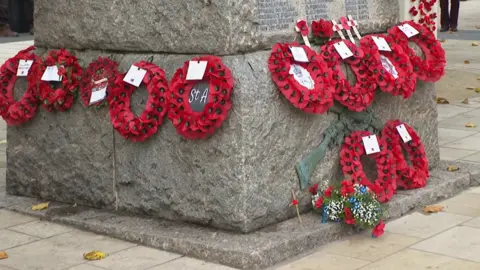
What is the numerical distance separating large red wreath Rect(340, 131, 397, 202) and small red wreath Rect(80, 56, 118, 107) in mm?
1579

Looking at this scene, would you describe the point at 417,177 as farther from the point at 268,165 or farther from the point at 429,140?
the point at 268,165

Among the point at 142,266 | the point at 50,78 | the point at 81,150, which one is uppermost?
the point at 50,78

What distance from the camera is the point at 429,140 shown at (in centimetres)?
730

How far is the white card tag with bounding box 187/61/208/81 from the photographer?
18.6 feet

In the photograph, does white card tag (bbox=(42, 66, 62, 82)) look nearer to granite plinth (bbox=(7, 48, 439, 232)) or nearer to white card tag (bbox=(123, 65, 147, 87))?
granite plinth (bbox=(7, 48, 439, 232))

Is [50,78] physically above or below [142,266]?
above

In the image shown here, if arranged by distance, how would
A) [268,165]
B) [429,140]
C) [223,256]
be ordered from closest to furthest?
[223,256]
[268,165]
[429,140]

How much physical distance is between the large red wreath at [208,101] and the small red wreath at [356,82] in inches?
33.2

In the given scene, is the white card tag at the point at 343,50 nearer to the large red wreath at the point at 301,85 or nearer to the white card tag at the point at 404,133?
the large red wreath at the point at 301,85

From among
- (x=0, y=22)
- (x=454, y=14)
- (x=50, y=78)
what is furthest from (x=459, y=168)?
(x=0, y=22)

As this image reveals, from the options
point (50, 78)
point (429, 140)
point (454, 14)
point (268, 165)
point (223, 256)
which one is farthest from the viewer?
point (454, 14)

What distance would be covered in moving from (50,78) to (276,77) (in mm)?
1669

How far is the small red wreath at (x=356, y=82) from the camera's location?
617cm

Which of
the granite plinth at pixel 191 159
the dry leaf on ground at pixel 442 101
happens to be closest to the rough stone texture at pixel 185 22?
the granite plinth at pixel 191 159
